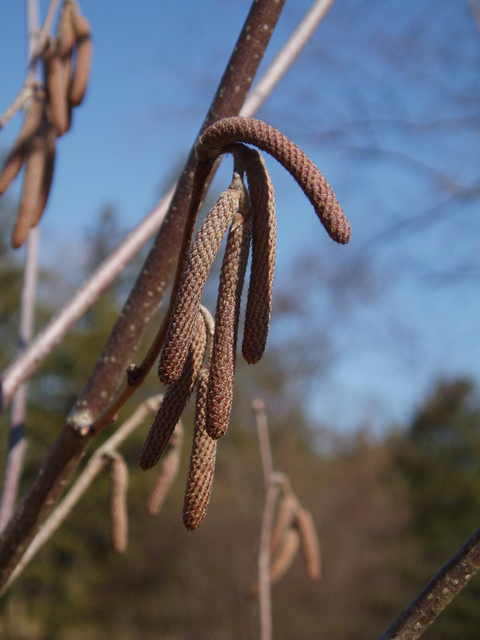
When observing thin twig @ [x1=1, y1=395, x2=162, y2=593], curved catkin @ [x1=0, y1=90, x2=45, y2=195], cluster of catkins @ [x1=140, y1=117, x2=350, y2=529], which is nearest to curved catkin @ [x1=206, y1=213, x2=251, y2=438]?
cluster of catkins @ [x1=140, y1=117, x2=350, y2=529]

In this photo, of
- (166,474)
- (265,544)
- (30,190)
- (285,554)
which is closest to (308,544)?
(285,554)

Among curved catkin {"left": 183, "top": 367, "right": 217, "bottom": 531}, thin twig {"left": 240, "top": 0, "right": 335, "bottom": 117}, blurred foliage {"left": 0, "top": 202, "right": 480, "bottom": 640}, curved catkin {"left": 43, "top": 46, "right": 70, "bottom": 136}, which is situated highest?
A: thin twig {"left": 240, "top": 0, "right": 335, "bottom": 117}

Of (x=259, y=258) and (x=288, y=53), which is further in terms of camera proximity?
(x=288, y=53)

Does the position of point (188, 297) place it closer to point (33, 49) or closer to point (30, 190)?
point (30, 190)

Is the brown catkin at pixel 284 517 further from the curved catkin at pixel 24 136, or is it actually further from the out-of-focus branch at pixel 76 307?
the curved catkin at pixel 24 136

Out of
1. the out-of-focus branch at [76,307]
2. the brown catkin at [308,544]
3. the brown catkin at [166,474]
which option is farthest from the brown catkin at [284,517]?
the out-of-focus branch at [76,307]

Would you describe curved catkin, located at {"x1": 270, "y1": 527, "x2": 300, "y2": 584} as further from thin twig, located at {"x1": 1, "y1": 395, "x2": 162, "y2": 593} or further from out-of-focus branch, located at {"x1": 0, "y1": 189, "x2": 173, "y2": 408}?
out-of-focus branch, located at {"x1": 0, "y1": 189, "x2": 173, "y2": 408}

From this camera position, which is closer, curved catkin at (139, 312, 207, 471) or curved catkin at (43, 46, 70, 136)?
curved catkin at (139, 312, 207, 471)
